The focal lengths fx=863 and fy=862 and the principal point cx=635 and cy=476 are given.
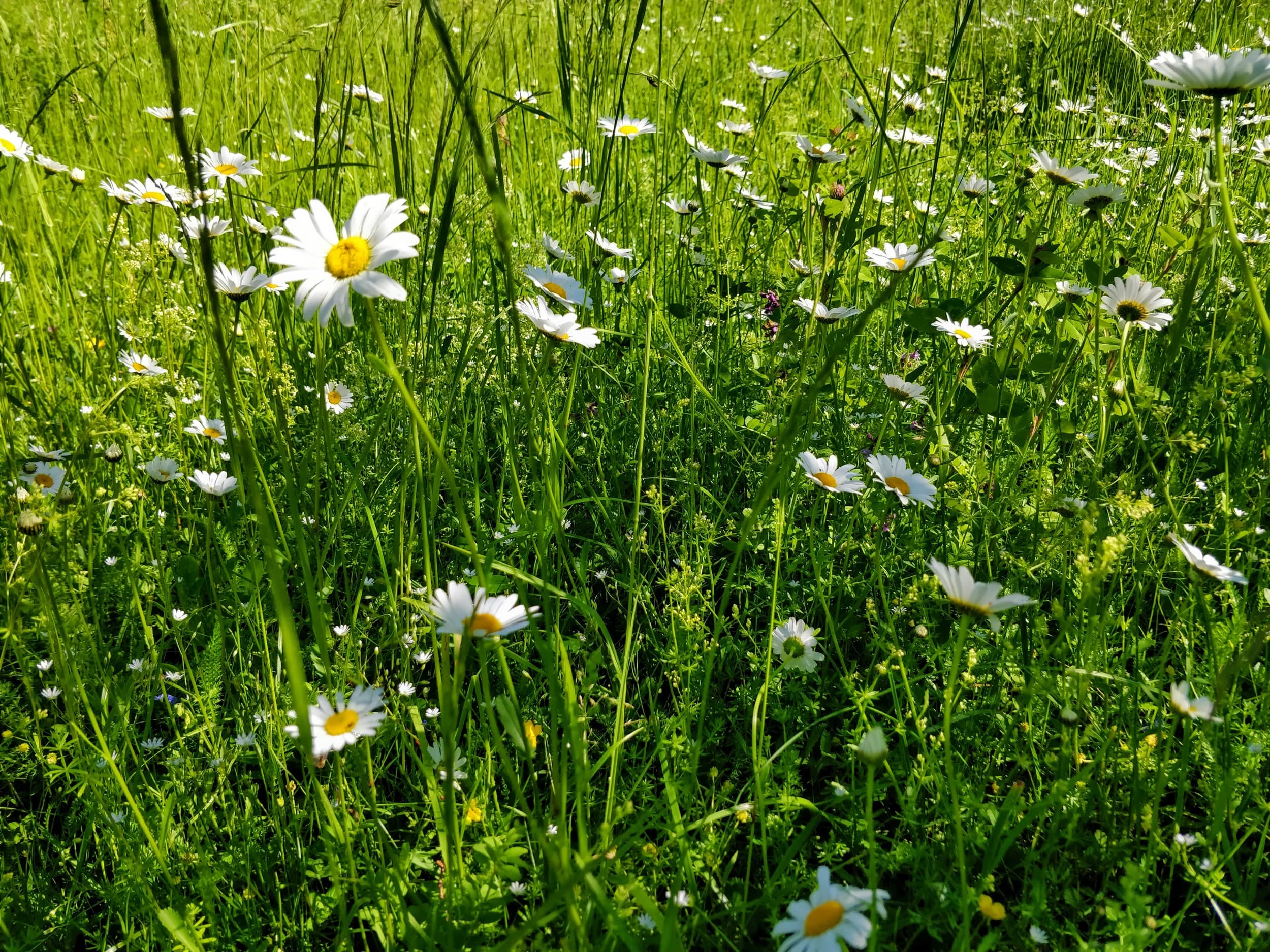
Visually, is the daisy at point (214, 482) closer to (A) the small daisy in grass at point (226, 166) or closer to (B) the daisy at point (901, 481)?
(A) the small daisy in grass at point (226, 166)

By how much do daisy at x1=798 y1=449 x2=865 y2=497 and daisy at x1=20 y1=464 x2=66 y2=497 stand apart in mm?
1146

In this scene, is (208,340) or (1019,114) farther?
(1019,114)

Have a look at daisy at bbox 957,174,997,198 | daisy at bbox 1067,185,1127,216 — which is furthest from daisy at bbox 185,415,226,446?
daisy at bbox 957,174,997,198

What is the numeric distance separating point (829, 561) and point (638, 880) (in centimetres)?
76

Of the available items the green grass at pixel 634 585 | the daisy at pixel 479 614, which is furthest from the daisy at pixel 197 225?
the daisy at pixel 479 614

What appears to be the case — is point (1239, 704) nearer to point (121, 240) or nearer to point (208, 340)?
point (208, 340)

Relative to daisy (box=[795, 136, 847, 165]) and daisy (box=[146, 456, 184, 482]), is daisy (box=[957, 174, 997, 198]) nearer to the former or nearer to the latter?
daisy (box=[795, 136, 847, 165])

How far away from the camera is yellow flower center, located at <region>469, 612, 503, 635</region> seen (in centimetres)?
89

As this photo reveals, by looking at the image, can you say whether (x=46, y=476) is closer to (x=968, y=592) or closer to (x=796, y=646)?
(x=796, y=646)

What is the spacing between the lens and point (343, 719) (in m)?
0.92

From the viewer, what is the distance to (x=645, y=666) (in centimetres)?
147

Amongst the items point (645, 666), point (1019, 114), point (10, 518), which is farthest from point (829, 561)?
point (1019, 114)

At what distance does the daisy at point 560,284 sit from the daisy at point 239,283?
1.47 ft

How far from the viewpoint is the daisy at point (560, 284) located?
4.35ft
